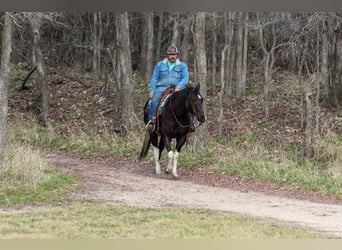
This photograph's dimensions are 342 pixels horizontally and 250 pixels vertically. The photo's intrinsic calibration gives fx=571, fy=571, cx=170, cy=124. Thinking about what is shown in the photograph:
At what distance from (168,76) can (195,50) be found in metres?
3.76

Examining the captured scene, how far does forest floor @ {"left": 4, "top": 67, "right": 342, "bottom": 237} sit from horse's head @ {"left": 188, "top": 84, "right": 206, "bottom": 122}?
1.57 metres

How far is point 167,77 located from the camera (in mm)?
13852

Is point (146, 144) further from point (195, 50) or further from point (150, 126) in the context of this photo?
point (195, 50)

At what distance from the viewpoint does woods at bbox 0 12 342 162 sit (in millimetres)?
→ 19672

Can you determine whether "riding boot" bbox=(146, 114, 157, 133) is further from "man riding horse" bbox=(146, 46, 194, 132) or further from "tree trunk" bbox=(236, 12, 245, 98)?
"tree trunk" bbox=(236, 12, 245, 98)

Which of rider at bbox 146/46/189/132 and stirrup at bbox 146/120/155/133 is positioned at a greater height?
rider at bbox 146/46/189/132

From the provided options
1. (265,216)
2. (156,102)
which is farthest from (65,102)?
(265,216)

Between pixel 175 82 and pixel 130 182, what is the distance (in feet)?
9.05

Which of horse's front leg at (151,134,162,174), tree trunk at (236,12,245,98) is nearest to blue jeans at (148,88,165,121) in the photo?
horse's front leg at (151,134,162,174)

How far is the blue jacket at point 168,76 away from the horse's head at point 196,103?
90 cm

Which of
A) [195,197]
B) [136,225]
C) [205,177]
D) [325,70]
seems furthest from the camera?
[325,70]

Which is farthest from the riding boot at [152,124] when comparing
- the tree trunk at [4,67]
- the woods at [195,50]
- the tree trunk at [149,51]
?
the tree trunk at [149,51]

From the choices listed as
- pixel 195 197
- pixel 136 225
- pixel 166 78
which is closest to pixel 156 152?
pixel 166 78

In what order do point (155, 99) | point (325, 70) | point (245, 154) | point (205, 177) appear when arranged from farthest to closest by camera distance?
point (325, 70)
point (245, 154)
point (205, 177)
point (155, 99)
